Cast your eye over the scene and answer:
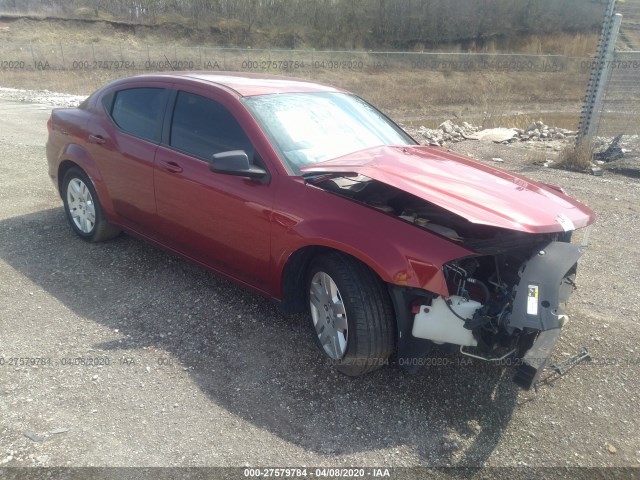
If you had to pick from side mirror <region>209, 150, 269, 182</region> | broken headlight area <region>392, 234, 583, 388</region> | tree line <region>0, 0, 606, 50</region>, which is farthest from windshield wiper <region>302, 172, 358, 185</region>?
tree line <region>0, 0, 606, 50</region>

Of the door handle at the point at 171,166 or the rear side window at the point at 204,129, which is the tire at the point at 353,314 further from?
the door handle at the point at 171,166

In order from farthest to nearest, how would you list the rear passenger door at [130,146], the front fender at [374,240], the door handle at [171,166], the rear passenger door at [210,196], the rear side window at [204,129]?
the rear passenger door at [130,146] < the door handle at [171,166] < the rear side window at [204,129] < the rear passenger door at [210,196] < the front fender at [374,240]

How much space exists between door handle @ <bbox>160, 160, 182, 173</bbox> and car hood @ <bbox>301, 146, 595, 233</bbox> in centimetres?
113

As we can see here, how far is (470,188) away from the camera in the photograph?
3346 mm

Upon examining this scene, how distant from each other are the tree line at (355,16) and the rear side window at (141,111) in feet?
147

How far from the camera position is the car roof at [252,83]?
418 centimetres

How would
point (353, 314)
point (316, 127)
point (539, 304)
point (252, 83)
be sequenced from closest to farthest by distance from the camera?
point (539, 304)
point (353, 314)
point (316, 127)
point (252, 83)

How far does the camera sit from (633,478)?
273 cm

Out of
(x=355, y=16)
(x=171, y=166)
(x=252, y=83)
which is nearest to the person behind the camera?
(x=171, y=166)

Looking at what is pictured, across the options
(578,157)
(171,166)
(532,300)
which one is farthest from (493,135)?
(532,300)

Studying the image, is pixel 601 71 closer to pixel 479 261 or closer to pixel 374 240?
pixel 479 261

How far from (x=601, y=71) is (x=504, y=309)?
9.06 metres

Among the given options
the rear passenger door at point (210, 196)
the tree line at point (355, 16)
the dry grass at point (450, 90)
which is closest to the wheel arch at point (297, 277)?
the rear passenger door at point (210, 196)

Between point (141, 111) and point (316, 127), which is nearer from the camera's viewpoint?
point (316, 127)
